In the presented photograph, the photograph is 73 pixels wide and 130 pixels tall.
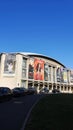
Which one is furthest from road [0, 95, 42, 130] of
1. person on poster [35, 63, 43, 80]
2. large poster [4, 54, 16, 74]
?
person on poster [35, 63, 43, 80]

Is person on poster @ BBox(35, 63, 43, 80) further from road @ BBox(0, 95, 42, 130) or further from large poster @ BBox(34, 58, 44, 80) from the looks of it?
road @ BBox(0, 95, 42, 130)

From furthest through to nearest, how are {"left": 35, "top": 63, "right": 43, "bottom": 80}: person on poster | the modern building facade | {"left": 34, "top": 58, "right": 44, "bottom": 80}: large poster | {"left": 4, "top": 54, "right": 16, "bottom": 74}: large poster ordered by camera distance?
{"left": 35, "top": 63, "right": 43, "bottom": 80}: person on poster
{"left": 34, "top": 58, "right": 44, "bottom": 80}: large poster
the modern building facade
{"left": 4, "top": 54, "right": 16, "bottom": 74}: large poster

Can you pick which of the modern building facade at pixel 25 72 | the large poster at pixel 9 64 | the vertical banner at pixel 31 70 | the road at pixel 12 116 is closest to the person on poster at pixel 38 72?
the modern building facade at pixel 25 72

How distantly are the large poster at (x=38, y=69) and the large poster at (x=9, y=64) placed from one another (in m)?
12.4

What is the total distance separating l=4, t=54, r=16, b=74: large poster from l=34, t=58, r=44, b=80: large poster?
40.7 feet

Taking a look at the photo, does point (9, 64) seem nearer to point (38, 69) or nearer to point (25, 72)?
point (25, 72)

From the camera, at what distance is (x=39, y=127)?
1191 cm

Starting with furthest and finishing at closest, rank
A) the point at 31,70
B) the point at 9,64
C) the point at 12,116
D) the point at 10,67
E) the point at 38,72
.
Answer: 1. the point at 38,72
2. the point at 31,70
3. the point at 9,64
4. the point at 10,67
5. the point at 12,116

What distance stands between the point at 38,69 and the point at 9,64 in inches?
612

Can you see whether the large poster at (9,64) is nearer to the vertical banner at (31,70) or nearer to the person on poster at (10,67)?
the person on poster at (10,67)

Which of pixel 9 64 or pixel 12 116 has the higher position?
pixel 9 64

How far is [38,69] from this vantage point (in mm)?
107688

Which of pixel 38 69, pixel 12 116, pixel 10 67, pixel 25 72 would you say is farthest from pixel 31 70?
pixel 12 116

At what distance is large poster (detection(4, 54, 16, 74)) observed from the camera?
95312 millimetres
